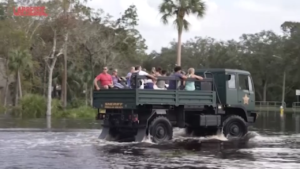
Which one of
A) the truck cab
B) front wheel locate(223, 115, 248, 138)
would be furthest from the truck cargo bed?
front wheel locate(223, 115, 248, 138)

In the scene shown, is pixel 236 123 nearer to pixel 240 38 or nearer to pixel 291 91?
pixel 291 91

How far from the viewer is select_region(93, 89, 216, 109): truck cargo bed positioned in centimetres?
1775

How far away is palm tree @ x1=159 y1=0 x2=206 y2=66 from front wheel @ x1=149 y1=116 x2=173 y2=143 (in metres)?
22.1

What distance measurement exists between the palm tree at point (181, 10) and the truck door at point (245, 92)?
63.4ft

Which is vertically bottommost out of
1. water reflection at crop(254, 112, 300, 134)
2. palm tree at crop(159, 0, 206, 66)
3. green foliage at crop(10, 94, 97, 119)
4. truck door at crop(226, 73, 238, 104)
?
water reflection at crop(254, 112, 300, 134)

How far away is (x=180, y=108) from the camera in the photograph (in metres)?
19.2

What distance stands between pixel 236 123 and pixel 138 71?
4.26 metres

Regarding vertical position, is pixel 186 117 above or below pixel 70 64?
below

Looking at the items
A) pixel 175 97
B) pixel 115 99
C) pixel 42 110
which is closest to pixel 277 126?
pixel 175 97

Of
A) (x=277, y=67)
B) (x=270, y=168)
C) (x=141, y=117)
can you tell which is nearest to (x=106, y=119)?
(x=141, y=117)

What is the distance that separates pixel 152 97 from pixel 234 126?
4290mm

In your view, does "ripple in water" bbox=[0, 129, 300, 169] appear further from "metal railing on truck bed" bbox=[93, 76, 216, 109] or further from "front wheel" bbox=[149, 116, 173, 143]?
"metal railing on truck bed" bbox=[93, 76, 216, 109]

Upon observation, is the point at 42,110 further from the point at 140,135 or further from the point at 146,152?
the point at 146,152

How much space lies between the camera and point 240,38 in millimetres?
97625
